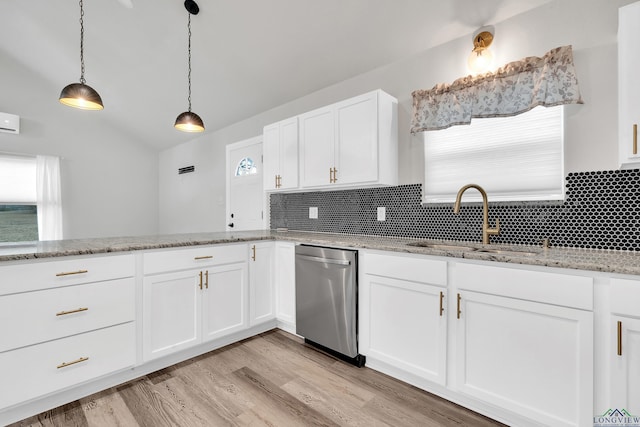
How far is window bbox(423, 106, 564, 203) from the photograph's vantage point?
6.16ft

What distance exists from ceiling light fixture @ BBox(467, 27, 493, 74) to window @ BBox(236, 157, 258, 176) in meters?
2.80

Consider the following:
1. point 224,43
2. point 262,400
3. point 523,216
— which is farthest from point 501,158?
point 224,43

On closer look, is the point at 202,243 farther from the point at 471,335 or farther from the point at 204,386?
the point at 471,335

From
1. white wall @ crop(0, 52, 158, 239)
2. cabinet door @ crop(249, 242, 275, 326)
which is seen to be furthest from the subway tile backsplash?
white wall @ crop(0, 52, 158, 239)

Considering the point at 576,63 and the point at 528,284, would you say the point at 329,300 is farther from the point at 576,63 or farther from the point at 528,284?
the point at 576,63

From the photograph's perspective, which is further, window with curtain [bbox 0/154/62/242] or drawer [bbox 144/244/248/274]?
window with curtain [bbox 0/154/62/242]

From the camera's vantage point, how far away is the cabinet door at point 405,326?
1.74 m

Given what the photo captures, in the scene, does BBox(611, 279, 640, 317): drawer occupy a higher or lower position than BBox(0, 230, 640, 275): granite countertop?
lower

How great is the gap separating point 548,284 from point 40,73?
6841 mm

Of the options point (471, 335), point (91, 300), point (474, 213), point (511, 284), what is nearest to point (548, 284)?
point (511, 284)

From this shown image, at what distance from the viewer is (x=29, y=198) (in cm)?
466

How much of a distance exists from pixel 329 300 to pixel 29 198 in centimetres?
540

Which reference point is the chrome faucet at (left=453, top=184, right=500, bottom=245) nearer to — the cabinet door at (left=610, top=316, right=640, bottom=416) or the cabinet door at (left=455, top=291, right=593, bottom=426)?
the cabinet door at (left=455, top=291, right=593, bottom=426)

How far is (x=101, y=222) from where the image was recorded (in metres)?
5.41
